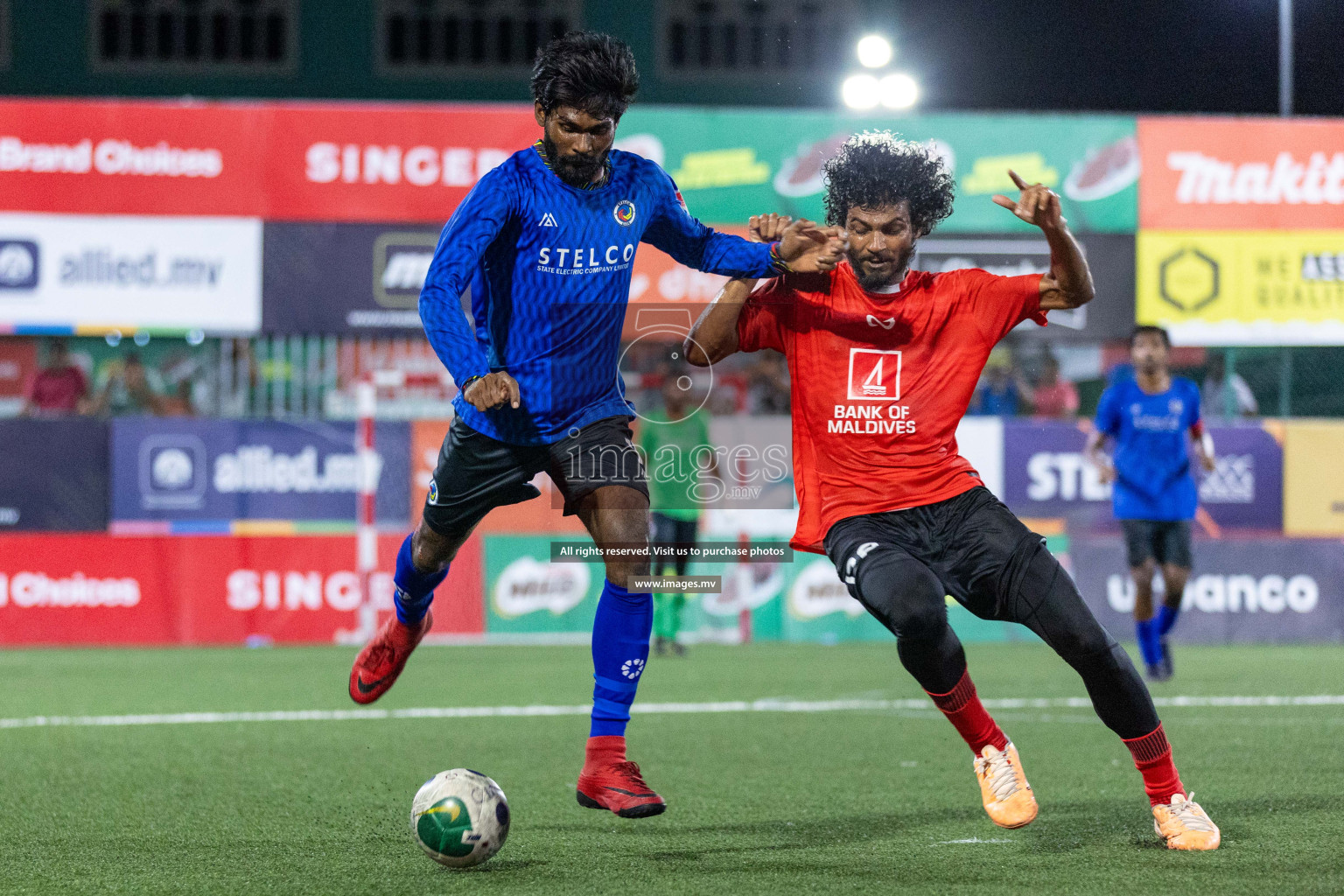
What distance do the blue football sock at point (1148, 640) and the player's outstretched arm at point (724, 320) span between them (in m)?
6.64

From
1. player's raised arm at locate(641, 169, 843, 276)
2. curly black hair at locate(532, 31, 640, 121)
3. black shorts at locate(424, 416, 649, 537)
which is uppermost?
curly black hair at locate(532, 31, 640, 121)

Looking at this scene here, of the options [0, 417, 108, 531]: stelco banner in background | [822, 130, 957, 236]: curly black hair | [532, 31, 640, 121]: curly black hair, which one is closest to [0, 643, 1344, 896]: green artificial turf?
[822, 130, 957, 236]: curly black hair

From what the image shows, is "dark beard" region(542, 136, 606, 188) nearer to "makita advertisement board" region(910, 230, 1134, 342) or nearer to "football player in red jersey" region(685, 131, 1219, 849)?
"football player in red jersey" region(685, 131, 1219, 849)

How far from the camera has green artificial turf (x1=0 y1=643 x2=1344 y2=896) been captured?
459cm

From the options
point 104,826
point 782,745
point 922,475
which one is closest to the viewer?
point 922,475

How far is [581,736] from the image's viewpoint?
8023mm

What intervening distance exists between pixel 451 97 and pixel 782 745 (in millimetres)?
22461

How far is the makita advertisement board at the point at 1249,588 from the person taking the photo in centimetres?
1453

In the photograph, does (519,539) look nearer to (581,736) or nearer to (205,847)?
(581,736)

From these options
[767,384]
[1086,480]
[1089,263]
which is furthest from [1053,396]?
[767,384]

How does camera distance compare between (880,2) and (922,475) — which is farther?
(880,2)

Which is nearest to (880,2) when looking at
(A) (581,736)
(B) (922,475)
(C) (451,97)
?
(C) (451,97)

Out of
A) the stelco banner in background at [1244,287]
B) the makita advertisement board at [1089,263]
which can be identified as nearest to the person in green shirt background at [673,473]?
the makita advertisement board at [1089,263]

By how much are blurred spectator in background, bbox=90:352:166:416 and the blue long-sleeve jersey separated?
1003 centimetres
